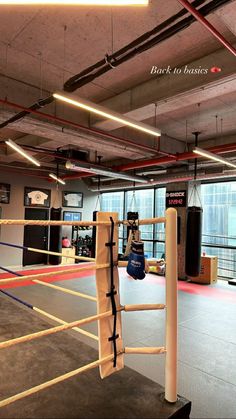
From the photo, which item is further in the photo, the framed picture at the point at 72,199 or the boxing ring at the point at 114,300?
the framed picture at the point at 72,199

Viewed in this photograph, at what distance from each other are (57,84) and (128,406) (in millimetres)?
4284

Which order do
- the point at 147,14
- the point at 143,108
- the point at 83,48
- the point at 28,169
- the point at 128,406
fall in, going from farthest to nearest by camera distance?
1. the point at 28,169
2. the point at 143,108
3. the point at 83,48
4. the point at 147,14
5. the point at 128,406

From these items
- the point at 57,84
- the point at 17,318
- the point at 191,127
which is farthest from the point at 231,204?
the point at 17,318

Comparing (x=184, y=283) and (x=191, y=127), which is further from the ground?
(x=191, y=127)

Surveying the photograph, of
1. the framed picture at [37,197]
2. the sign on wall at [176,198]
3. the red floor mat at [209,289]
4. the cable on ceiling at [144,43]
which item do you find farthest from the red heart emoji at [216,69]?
the framed picture at [37,197]

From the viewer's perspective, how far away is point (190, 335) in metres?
3.80

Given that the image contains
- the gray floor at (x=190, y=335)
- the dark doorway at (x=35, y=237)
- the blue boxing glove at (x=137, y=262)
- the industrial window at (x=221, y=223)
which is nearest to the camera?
the blue boxing glove at (x=137, y=262)

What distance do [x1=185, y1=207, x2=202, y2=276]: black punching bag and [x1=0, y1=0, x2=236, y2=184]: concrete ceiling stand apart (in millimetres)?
2063

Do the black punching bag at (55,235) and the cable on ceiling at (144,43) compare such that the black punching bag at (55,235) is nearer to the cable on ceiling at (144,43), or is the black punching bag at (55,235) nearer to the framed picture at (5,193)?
the framed picture at (5,193)

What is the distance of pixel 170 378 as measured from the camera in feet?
4.83

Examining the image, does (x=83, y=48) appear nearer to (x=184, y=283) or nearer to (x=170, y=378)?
(x=170, y=378)

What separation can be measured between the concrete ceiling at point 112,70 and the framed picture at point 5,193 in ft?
14.7

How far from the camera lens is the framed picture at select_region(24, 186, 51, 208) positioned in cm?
956

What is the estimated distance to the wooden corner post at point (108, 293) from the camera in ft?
4.98
